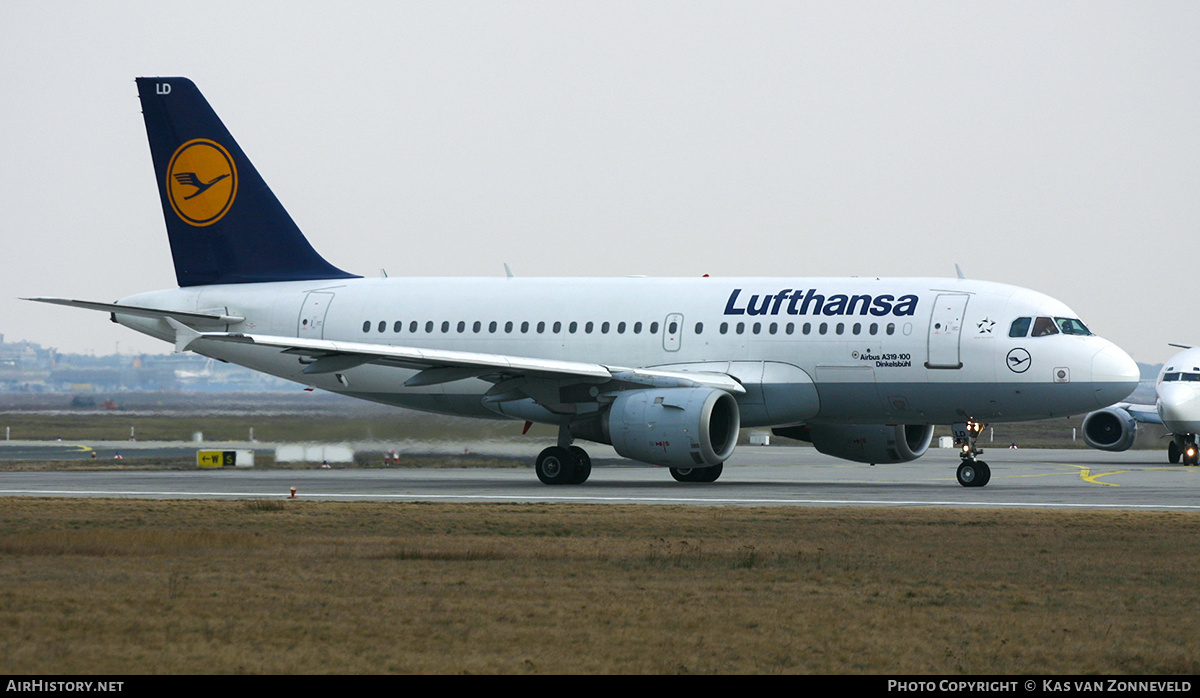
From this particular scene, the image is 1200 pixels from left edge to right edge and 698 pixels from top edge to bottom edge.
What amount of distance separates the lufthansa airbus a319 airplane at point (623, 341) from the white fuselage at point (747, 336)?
0.04 metres

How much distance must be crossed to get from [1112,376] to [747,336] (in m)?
7.04

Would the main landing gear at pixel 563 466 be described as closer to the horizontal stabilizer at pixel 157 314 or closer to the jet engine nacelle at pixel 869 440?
the jet engine nacelle at pixel 869 440

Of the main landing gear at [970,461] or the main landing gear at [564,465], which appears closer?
the main landing gear at [970,461]

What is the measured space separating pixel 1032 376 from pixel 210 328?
18800 mm

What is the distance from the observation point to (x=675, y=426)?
27.1 meters

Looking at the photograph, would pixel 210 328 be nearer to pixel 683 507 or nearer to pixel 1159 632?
pixel 683 507

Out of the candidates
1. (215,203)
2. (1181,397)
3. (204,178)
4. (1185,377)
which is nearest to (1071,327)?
(1181,397)

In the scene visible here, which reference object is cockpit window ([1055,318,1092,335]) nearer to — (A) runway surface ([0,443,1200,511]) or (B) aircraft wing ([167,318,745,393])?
(A) runway surface ([0,443,1200,511])


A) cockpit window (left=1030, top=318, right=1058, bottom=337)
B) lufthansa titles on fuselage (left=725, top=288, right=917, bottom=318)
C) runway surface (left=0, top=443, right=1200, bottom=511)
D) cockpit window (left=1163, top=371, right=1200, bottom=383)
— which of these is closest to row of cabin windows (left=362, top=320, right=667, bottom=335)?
lufthansa titles on fuselage (left=725, top=288, right=917, bottom=318)

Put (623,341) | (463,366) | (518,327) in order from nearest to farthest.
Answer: (463,366), (623,341), (518,327)

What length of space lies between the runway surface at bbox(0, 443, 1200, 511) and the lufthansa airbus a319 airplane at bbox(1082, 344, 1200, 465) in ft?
4.21

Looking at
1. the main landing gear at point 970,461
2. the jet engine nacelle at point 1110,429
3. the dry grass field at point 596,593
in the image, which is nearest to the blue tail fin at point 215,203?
the main landing gear at point 970,461

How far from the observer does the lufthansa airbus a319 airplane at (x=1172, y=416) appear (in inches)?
1580

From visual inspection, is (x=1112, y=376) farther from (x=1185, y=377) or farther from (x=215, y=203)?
(x=215, y=203)
